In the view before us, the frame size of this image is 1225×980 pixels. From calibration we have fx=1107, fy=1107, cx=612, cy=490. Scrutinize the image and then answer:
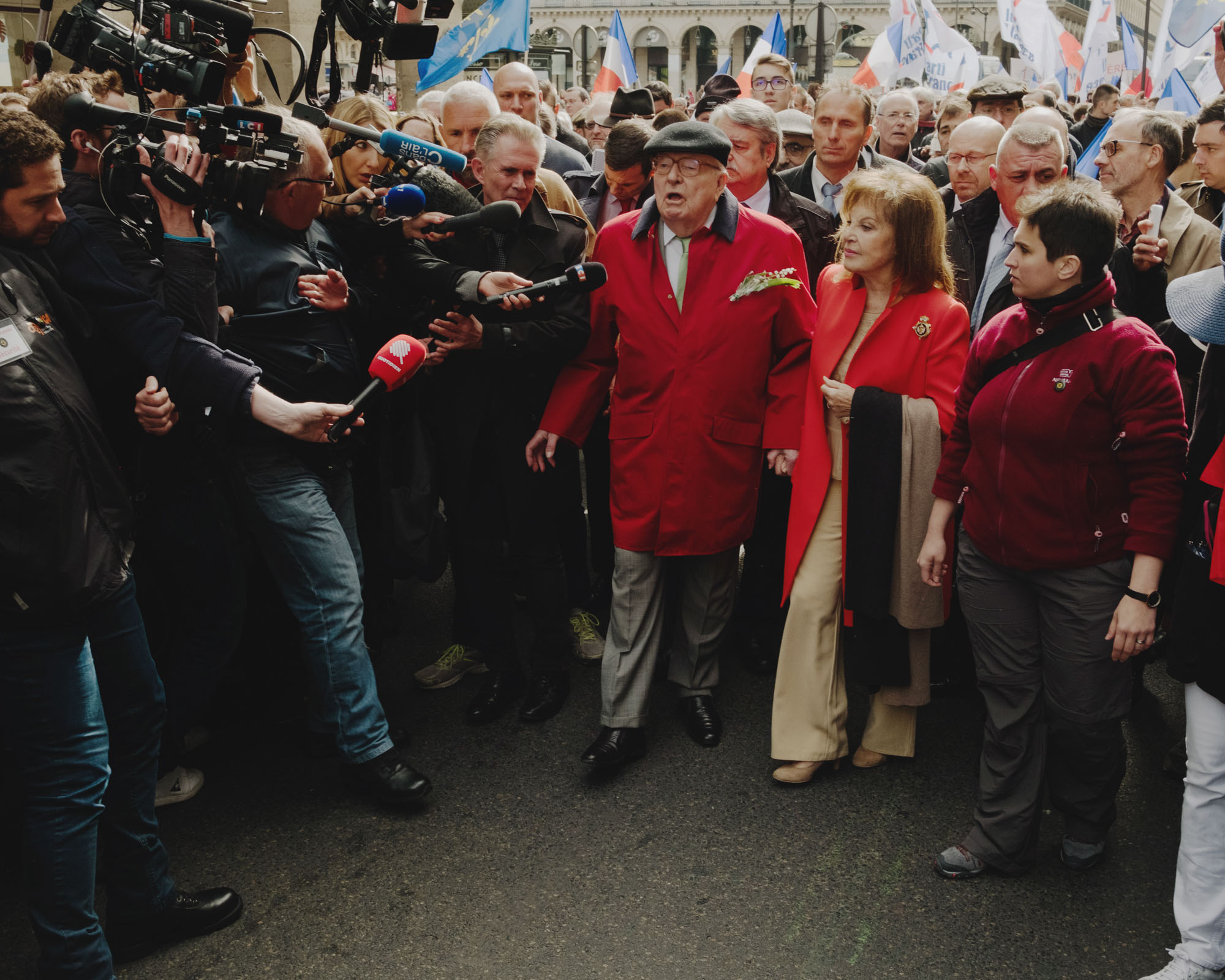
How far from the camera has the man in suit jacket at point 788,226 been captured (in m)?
4.83

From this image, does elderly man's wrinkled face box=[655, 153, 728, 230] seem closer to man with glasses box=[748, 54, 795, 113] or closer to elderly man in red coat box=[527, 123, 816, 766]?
elderly man in red coat box=[527, 123, 816, 766]

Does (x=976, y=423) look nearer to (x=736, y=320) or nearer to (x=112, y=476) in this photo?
(x=736, y=320)

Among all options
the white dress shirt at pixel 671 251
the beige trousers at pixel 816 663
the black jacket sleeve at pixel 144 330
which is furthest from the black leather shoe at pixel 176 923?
the white dress shirt at pixel 671 251

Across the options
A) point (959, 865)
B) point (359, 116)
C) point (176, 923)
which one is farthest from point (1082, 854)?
point (359, 116)

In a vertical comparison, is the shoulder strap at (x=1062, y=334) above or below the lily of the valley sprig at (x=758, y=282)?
below

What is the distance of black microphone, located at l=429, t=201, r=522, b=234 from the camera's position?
3469 mm

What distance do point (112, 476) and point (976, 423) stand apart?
A: 2309 millimetres

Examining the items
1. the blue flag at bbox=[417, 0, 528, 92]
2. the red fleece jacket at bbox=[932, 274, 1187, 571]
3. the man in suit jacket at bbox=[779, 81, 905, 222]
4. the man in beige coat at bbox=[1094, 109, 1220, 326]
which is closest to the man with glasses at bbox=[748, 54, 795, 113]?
the blue flag at bbox=[417, 0, 528, 92]

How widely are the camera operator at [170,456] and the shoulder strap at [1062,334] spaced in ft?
7.35

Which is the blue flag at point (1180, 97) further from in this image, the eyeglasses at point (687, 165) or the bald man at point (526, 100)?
the eyeglasses at point (687, 165)

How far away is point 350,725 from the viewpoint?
11.8 ft

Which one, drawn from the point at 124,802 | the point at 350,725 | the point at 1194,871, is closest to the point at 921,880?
the point at 1194,871

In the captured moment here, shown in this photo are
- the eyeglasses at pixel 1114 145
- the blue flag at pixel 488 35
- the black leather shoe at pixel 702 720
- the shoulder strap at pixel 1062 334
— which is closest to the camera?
the shoulder strap at pixel 1062 334

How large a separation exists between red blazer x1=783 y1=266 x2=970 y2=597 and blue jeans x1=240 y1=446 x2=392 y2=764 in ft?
5.20
